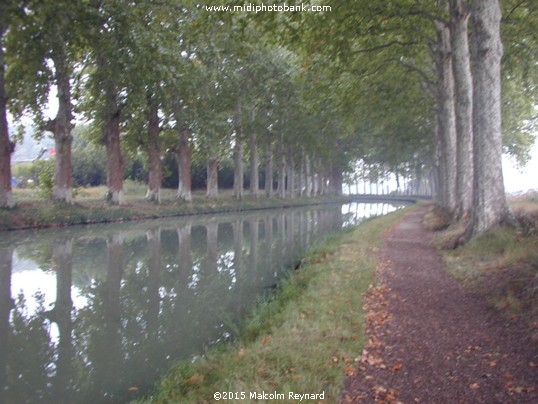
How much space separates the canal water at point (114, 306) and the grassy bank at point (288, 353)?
0.58 m

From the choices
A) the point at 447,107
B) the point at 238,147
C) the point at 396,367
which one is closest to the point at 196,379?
the point at 396,367

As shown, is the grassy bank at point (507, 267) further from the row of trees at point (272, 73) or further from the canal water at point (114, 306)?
the canal water at point (114, 306)

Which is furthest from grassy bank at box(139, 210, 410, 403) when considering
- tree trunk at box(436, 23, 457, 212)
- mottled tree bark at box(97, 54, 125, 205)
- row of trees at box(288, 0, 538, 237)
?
mottled tree bark at box(97, 54, 125, 205)

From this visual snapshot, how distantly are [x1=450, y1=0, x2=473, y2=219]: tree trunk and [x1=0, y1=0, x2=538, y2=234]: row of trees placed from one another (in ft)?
0.13

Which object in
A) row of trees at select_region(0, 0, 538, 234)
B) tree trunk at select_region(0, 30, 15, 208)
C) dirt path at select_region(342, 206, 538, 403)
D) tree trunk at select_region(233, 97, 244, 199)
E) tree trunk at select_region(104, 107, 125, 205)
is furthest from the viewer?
tree trunk at select_region(233, 97, 244, 199)

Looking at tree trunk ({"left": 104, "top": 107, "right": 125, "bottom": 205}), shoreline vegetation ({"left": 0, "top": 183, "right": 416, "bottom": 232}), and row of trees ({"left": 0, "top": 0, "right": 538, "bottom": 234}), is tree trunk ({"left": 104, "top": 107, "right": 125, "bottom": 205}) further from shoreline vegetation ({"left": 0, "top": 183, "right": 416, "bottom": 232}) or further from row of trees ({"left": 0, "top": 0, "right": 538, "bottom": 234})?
shoreline vegetation ({"left": 0, "top": 183, "right": 416, "bottom": 232})

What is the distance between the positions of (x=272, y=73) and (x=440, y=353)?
35086 millimetres

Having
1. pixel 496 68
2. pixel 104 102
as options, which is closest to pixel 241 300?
pixel 496 68

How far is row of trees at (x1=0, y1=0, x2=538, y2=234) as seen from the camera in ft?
42.1

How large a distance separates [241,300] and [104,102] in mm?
21694

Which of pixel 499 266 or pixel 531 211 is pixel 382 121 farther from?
pixel 499 266

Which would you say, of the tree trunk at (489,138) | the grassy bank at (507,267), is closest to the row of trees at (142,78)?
the tree trunk at (489,138)

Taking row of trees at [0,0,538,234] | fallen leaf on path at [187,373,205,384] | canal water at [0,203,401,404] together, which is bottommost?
canal water at [0,203,401,404]

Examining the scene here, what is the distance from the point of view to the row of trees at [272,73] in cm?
1284
